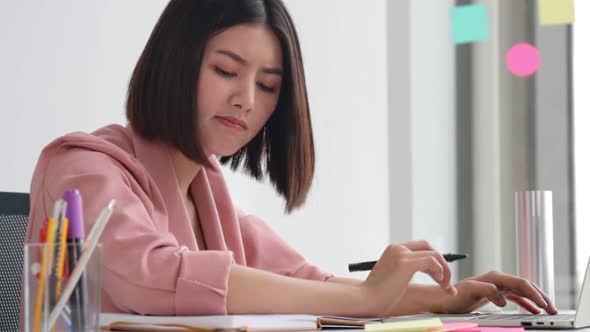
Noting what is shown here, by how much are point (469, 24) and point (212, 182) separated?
5.55 ft

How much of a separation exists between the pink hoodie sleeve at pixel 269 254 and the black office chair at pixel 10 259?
0.37 m

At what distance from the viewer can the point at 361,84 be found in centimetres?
297

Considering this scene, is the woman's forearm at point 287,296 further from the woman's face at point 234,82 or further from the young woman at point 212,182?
the woman's face at point 234,82

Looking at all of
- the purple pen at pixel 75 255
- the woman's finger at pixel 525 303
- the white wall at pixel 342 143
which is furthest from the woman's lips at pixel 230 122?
the white wall at pixel 342 143

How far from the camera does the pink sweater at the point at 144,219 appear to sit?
104 centimetres

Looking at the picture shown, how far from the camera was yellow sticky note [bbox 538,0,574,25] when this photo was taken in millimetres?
2623

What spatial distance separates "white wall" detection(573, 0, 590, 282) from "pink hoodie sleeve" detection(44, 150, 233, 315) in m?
1.85

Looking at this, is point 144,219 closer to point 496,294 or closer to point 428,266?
point 428,266

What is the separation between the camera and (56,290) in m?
0.69

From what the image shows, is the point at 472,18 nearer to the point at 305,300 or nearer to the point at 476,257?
the point at 476,257

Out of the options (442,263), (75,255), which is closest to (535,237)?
(442,263)

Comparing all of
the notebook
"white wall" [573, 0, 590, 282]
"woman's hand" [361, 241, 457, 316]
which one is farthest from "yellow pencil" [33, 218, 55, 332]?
"white wall" [573, 0, 590, 282]

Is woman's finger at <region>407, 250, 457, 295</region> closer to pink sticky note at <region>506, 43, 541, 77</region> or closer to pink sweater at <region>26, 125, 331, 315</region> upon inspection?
pink sweater at <region>26, 125, 331, 315</region>

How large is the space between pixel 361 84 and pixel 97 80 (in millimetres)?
942
